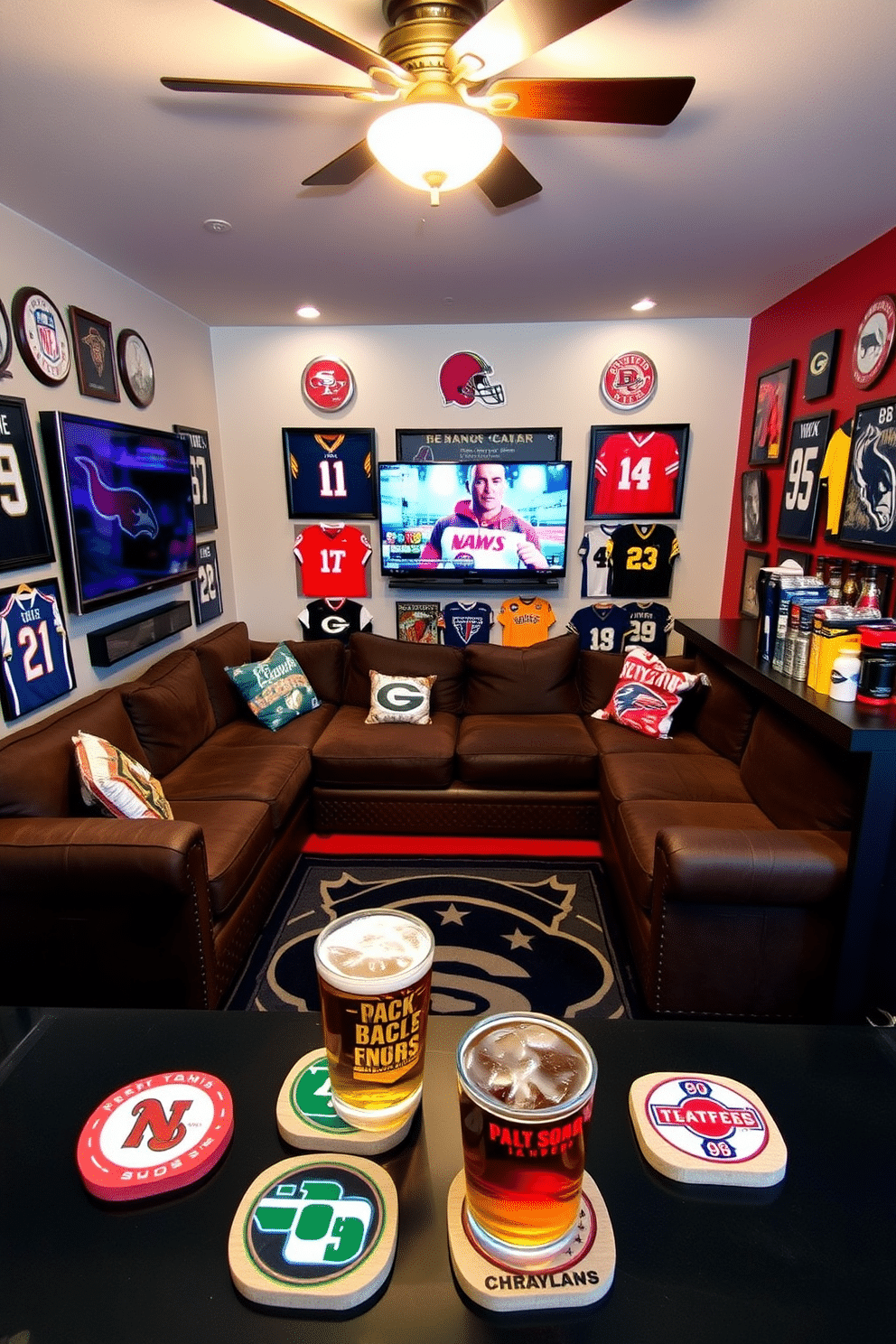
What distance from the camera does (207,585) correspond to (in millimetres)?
4043

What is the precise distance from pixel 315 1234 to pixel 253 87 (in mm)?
1823

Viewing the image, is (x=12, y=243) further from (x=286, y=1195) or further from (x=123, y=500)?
(x=286, y=1195)

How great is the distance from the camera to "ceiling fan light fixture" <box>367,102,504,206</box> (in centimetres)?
138

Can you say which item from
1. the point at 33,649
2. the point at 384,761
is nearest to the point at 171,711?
the point at 33,649

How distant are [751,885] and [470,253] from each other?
2523 mm

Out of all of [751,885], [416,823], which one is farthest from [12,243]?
[751,885]

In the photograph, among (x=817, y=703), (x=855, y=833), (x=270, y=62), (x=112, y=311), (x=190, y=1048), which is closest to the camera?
(x=190, y=1048)

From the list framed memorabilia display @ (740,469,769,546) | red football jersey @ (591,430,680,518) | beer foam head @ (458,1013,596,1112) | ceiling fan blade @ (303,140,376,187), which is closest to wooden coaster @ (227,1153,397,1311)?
beer foam head @ (458,1013,596,1112)

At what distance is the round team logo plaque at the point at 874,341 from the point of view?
2584 millimetres

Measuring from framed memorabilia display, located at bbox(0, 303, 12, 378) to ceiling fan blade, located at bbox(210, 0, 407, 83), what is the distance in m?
1.53

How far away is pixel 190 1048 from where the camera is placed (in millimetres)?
752

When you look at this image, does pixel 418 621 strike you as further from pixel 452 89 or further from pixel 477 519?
pixel 452 89

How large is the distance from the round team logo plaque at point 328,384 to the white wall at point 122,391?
58cm

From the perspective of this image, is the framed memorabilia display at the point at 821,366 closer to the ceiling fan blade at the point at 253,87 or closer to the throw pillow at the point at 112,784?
the ceiling fan blade at the point at 253,87
